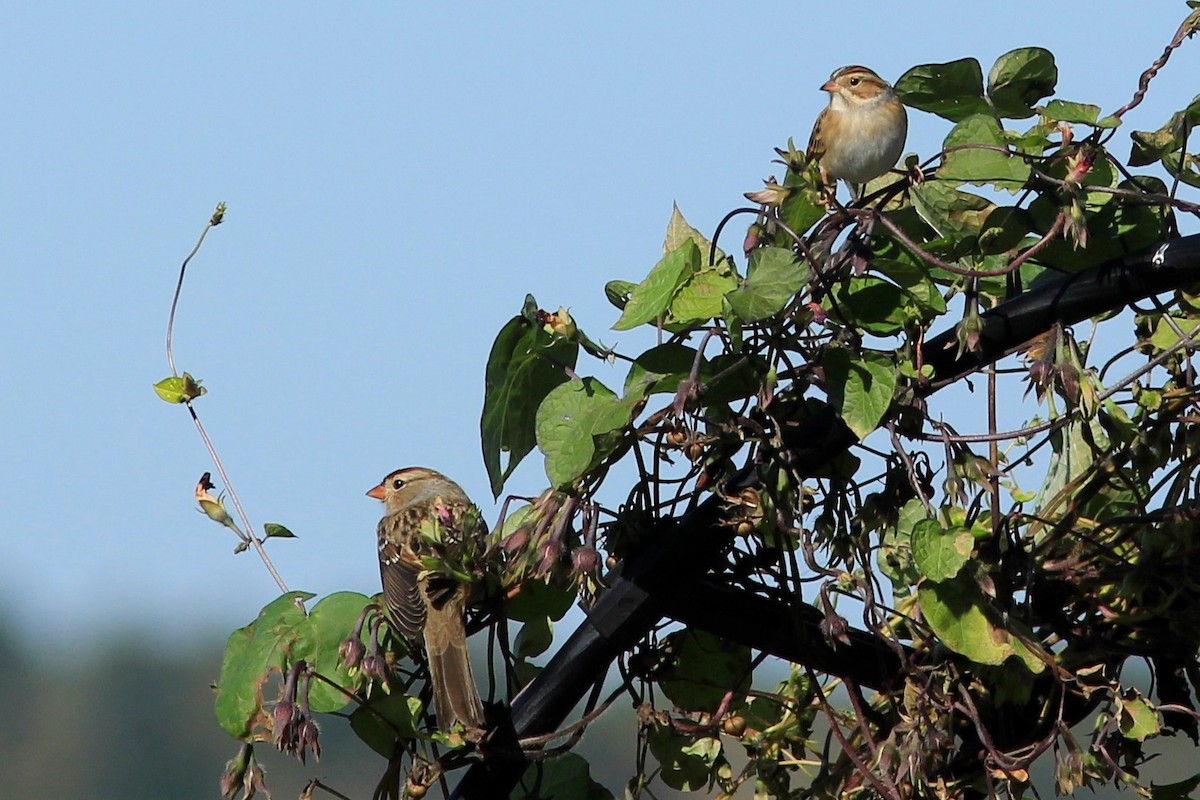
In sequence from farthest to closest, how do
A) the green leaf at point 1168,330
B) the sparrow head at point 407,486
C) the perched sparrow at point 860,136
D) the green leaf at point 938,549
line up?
the sparrow head at point 407,486 → the perched sparrow at point 860,136 → the green leaf at point 1168,330 → the green leaf at point 938,549

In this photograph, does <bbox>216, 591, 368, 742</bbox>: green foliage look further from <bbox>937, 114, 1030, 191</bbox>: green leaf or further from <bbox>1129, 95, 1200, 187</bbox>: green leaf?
<bbox>1129, 95, 1200, 187</bbox>: green leaf

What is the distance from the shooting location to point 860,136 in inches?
110

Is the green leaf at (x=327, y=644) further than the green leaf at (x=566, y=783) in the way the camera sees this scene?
No

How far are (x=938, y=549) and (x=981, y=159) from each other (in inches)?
20.2

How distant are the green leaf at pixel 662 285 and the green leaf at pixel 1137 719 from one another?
2.79 ft

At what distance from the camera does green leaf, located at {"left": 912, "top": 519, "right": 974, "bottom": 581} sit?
192 cm

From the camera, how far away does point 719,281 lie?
1945 mm

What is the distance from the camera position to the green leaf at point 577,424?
6.34 ft

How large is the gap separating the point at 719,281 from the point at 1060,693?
84 centimetres

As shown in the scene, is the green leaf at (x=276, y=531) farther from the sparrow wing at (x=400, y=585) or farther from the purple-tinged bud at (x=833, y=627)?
the purple-tinged bud at (x=833, y=627)

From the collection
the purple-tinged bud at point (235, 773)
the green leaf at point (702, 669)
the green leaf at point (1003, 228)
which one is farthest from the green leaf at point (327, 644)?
the green leaf at point (1003, 228)

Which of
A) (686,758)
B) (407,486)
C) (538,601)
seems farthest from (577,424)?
(407,486)

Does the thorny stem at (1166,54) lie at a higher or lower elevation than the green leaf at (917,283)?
higher

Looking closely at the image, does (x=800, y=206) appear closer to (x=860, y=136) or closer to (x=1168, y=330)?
(x=1168, y=330)
